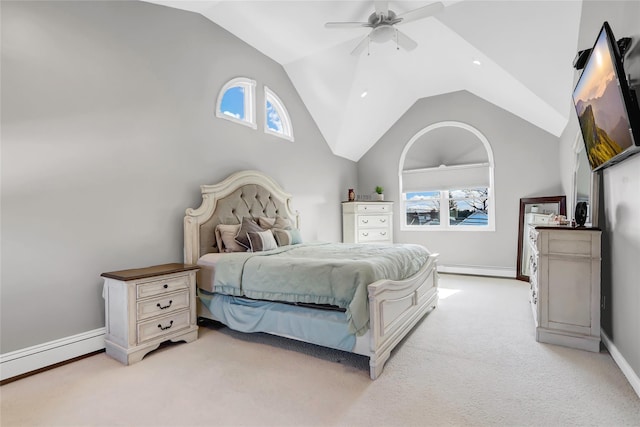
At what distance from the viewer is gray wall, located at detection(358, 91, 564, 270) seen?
5156 mm

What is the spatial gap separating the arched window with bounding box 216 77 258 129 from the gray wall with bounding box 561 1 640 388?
3709 mm

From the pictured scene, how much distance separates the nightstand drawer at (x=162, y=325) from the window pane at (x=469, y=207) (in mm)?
5102

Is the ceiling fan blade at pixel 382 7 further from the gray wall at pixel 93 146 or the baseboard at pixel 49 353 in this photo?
the baseboard at pixel 49 353

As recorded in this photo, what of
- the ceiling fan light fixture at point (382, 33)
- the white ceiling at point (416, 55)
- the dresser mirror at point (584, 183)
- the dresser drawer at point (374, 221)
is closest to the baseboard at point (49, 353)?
the white ceiling at point (416, 55)

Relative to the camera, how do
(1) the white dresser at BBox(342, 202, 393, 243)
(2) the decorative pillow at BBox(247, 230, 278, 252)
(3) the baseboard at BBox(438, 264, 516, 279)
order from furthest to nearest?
(1) the white dresser at BBox(342, 202, 393, 243)
(3) the baseboard at BBox(438, 264, 516, 279)
(2) the decorative pillow at BBox(247, 230, 278, 252)

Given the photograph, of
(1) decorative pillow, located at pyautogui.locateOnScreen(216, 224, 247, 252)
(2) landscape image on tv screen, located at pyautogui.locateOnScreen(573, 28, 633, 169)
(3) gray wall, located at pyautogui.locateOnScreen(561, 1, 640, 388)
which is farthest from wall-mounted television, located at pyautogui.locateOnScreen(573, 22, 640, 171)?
(1) decorative pillow, located at pyautogui.locateOnScreen(216, 224, 247, 252)

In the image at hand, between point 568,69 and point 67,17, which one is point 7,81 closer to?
point 67,17

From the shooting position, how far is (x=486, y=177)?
5645 millimetres

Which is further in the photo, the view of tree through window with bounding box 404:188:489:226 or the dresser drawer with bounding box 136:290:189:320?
the view of tree through window with bounding box 404:188:489:226

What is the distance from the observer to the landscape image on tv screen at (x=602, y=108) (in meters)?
1.83

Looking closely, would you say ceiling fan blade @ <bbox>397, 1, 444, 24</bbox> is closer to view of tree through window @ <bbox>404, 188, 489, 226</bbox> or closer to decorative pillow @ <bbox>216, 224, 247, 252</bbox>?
decorative pillow @ <bbox>216, 224, 247, 252</bbox>

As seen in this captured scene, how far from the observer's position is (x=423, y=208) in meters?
6.37

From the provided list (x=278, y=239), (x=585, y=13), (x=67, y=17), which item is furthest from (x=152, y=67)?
(x=585, y=13)

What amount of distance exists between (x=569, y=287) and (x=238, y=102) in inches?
166
